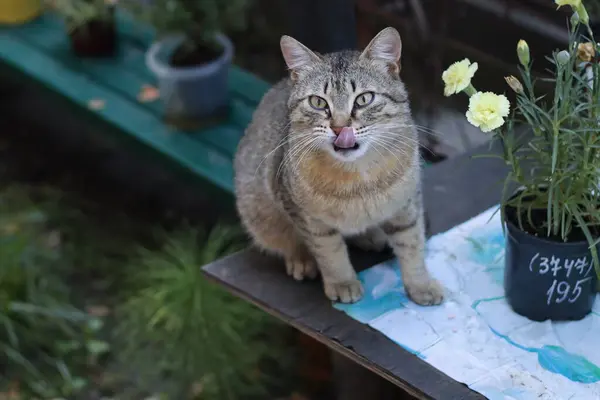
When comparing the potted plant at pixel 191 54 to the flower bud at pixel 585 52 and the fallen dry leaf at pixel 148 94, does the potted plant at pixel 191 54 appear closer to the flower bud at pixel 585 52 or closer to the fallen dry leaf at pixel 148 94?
the fallen dry leaf at pixel 148 94

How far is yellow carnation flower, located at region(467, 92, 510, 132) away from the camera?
4.61ft

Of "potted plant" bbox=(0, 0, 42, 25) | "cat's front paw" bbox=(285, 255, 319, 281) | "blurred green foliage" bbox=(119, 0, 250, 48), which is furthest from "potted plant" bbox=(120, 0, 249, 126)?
"cat's front paw" bbox=(285, 255, 319, 281)

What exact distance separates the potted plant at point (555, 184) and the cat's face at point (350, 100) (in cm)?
15

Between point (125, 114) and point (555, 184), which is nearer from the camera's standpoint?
point (555, 184)

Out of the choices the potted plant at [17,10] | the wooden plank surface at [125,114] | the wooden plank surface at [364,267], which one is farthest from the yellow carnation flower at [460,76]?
the potted plant at [17,10]

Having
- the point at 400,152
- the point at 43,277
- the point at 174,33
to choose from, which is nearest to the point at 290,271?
the point at 400,152

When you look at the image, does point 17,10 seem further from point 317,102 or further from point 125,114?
point 317,102

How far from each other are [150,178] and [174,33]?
596 mm

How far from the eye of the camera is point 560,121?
1.45 meters

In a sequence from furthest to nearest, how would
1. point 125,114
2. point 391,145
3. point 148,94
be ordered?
point 148,94 → point 125,114 → point 391,145

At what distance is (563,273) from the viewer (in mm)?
1561

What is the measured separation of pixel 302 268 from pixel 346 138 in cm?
41

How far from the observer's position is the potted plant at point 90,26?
328cm

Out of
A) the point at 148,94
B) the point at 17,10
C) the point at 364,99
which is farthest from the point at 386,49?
the point at 17,10
